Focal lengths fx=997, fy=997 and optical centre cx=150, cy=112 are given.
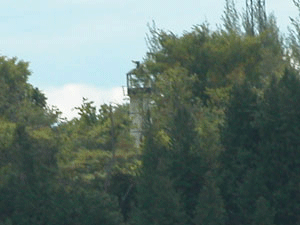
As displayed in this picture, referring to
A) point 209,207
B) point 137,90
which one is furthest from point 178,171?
point 137,90

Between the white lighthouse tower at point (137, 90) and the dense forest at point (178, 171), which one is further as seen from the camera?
the white lighthouse tower at point (137, 90)

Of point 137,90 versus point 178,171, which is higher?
point 137,90

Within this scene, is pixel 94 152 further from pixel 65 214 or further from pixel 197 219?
pixel 197 219

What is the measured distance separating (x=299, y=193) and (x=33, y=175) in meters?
7.53

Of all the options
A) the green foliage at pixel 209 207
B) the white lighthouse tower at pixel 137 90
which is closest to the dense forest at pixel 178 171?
the green foliage at pixel 209 207

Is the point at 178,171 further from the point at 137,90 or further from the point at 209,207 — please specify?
the point at 137,90

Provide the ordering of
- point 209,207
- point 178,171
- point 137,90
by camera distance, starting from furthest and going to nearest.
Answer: point 137,90, point 178,171, point 209,207

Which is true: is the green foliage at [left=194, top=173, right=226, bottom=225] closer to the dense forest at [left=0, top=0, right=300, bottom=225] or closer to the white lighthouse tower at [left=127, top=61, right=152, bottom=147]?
the dense forest at [left=0, top=0, right=300, bottom=225]

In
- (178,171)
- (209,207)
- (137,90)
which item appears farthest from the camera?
(137,90)

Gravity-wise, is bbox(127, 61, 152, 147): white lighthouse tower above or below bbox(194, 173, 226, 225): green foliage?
above

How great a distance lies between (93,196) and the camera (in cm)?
2639

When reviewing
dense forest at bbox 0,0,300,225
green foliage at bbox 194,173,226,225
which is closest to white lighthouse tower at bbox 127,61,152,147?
dense forest at bbox 0,0,300,225

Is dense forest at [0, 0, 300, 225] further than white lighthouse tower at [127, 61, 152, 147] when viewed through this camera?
No

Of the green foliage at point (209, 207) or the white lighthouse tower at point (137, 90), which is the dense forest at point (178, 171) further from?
the white lighthouse tower at point (137, 90)
